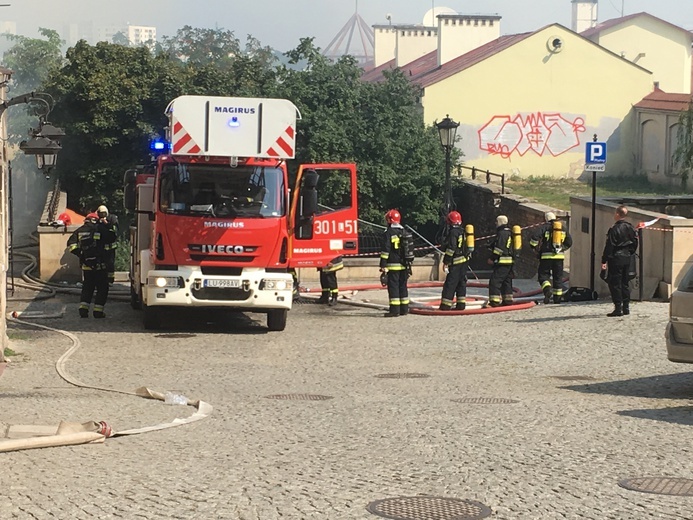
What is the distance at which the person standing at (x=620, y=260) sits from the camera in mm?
18641

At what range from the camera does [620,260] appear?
1869cm

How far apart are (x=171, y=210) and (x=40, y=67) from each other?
8027 centimetres

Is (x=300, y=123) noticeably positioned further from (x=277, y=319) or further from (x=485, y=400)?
(x=485, y=400)

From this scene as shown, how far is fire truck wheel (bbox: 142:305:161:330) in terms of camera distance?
1917 cm

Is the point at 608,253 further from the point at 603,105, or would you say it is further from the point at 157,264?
the point at 603,105

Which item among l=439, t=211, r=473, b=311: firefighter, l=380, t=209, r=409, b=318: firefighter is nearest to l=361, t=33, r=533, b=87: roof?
l=439, t=211, r=473, b=311: firefighter

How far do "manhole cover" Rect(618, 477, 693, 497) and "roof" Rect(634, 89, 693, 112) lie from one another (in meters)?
43.3

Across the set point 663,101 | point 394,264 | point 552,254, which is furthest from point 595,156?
point 663,101

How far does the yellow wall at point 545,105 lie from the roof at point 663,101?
60 cm

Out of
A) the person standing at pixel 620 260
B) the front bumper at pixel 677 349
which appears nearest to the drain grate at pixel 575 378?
the front bumper at pixel 677 349

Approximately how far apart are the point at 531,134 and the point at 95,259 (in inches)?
1414

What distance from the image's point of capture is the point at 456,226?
2208cm

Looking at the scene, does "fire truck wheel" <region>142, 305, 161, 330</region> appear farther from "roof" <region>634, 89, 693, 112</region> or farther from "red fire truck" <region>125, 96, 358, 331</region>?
"roof" <region>634, 89, 693, 112</region>

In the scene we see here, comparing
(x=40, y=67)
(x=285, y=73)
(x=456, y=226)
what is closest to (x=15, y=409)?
(x=456, y=226)
